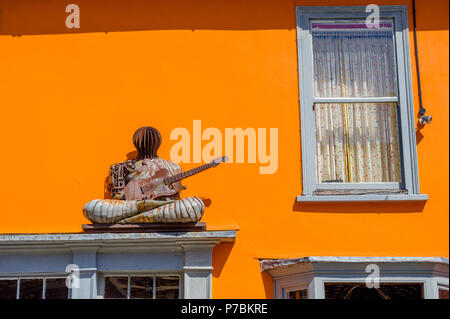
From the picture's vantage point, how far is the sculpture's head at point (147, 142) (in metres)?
7.34

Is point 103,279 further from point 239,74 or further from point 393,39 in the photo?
point 393,39

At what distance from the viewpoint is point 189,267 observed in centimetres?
705

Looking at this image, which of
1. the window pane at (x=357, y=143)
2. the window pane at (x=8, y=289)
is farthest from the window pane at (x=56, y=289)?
the window pane at (x=357, y=143)

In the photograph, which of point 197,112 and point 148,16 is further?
point 148,16

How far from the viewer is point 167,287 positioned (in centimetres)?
718

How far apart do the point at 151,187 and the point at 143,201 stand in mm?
203

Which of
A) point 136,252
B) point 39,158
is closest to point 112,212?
point 136,252

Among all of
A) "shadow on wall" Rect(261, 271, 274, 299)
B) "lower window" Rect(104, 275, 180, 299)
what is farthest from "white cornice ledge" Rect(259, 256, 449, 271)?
"lower window" Rect(104, 275, 180, 299)

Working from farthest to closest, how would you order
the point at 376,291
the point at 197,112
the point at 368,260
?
the point at 197,112 < the point at 376,291 < the point at 368,260

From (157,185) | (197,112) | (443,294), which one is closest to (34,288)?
(157,185)

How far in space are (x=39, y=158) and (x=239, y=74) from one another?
211 cm

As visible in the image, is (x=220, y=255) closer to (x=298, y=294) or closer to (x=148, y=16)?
(x=298, y=294)

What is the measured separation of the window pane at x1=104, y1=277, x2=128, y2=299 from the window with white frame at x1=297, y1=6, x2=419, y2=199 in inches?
74.4

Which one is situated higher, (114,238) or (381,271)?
(114,238)
